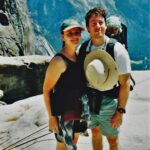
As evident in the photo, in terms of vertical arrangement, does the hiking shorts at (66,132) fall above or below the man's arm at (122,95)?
below

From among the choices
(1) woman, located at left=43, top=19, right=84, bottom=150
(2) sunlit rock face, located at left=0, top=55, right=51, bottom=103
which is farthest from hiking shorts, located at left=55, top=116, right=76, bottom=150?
(2) sunlit rock face, located at left=0, top=55, right=51, bottom=103

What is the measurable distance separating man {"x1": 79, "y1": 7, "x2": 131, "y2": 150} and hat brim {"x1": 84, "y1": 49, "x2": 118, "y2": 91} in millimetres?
49

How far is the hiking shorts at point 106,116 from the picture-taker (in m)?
4.22

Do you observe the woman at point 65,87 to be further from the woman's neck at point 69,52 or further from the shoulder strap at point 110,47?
the shoulder strap at point 110,47

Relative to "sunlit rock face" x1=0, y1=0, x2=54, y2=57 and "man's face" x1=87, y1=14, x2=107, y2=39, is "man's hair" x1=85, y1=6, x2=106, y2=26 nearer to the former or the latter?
"man's face" x1=87, y1=14, x2=107, y2=39

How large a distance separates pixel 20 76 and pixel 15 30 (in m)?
7.67

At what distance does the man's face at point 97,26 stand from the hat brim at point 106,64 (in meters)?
0.15

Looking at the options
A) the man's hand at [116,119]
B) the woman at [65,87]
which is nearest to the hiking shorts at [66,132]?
the woman at [65,87]

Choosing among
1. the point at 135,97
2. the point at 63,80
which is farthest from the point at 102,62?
the point at 135,97

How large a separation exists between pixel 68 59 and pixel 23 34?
1706 centimetres

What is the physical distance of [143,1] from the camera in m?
166

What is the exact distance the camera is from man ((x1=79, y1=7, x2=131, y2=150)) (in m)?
4.02

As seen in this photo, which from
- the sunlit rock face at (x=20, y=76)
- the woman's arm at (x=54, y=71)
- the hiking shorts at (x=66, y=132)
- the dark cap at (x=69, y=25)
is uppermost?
the dark cap at (x=69, y=25)

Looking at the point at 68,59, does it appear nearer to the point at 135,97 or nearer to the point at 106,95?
the point at 106,95
